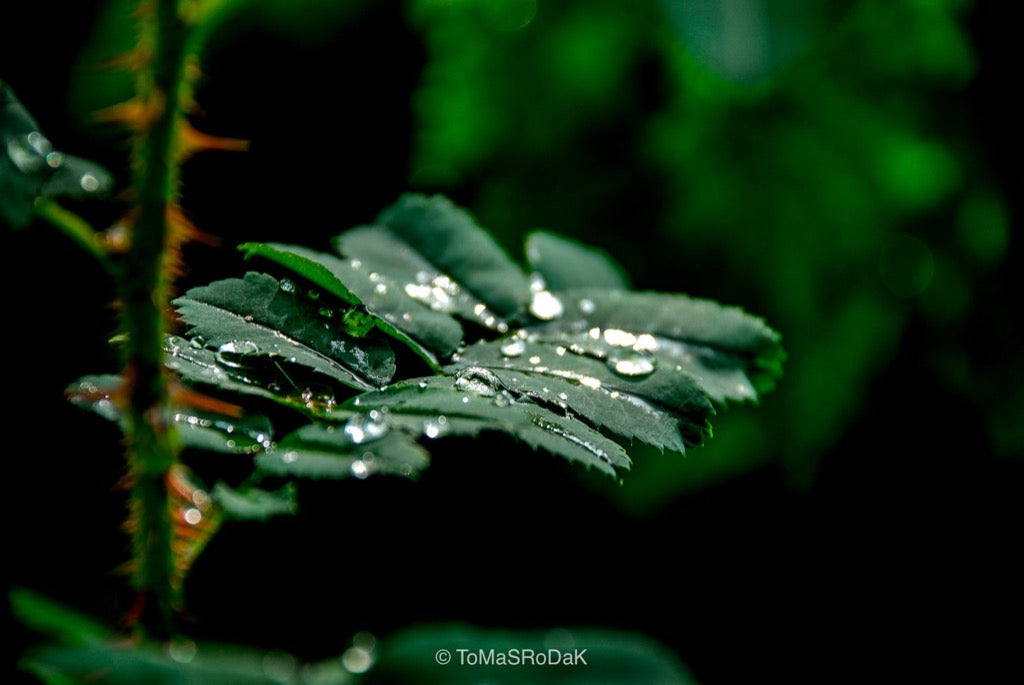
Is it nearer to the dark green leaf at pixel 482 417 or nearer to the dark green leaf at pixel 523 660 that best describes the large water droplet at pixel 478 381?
the dark green leaf at pixel 482 417

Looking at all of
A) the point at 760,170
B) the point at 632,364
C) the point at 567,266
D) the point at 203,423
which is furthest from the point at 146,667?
the point at 760,170

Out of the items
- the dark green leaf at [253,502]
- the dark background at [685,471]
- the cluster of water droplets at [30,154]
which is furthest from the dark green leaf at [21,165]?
the dark background at [685,471]

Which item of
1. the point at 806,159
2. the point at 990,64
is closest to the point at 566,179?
the point at 806,159

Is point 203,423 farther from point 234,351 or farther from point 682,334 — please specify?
point 682,334

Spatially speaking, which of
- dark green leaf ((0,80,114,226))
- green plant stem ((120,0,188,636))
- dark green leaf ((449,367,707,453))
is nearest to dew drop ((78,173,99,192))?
dark green leaf ((0,80,114,226))

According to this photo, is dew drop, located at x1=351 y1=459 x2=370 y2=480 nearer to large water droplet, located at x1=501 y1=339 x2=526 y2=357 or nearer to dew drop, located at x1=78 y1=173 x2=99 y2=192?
large water droplet, located at x1=501 y1=339 x2=526 y2=357
